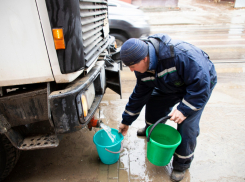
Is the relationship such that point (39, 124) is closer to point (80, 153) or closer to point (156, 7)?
point (80, 153)

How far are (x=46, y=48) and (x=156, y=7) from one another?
19.8m

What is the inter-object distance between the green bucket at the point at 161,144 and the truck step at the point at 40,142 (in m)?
0.85

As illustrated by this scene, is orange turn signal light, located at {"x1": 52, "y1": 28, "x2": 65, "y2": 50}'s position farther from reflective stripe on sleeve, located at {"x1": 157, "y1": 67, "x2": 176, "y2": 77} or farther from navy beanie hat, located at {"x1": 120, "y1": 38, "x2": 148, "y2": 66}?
reflective stripe on sleeve, located at {"x1": 157, "y1": 67, "x2": 176, "y2": 77}

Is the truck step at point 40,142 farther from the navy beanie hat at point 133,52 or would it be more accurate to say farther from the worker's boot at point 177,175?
the worker's boot at point 177,175

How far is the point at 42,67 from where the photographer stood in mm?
1438

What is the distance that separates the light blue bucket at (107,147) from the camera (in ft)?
6.13

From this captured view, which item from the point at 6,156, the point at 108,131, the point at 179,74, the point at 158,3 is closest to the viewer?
the point at 179,74

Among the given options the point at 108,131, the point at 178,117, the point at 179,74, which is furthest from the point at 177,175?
the point at 179,74

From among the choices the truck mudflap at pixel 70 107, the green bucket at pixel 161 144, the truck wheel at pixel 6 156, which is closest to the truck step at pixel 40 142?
the truck mudflap at pixel 70 107

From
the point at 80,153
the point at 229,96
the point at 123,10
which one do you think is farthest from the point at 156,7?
the point at 80,153

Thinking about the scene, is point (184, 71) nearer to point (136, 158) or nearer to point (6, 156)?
point (136, 158)

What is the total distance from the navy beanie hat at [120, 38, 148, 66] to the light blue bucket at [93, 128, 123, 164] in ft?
2.94

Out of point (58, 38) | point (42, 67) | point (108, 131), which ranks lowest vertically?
point (108, 131)

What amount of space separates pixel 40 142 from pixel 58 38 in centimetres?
94
